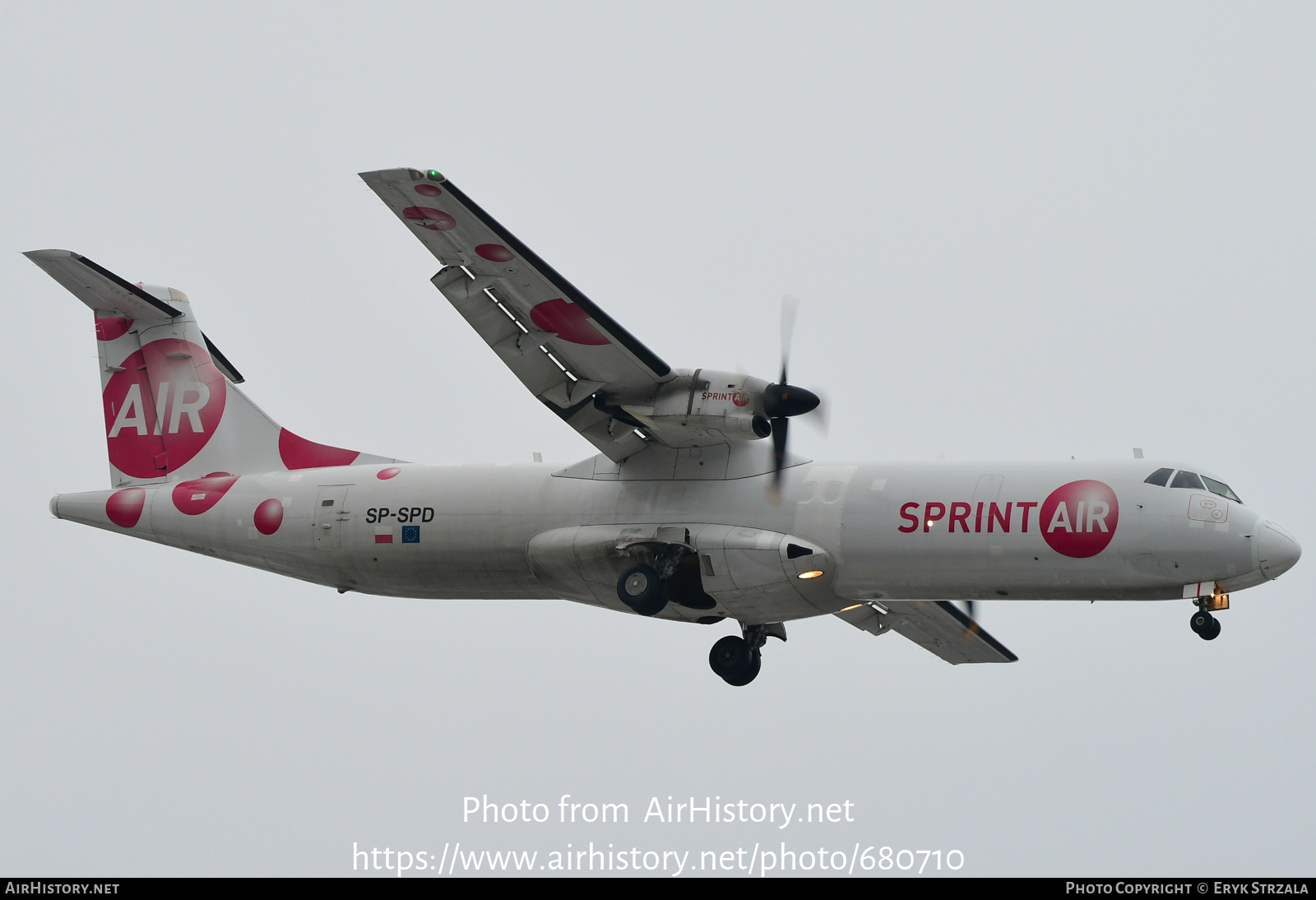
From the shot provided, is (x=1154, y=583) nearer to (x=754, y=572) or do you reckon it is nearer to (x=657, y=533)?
(x=754, y=572)

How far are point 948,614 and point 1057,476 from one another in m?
4.40

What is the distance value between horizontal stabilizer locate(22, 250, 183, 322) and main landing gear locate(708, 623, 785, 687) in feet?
27.7

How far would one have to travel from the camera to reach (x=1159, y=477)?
1597cm

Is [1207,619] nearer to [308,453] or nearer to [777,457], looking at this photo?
[777,457]

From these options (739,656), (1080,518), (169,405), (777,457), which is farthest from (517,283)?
(169,405)

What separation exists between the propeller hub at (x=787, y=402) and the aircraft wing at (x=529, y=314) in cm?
111

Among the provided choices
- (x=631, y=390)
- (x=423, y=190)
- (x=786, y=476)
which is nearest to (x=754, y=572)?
(x=786, y=476)

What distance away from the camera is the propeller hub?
637 inches

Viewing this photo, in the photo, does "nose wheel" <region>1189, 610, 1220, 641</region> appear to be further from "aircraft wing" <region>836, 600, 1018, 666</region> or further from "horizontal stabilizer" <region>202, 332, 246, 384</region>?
"horizontal stabilizer" <region>202, 332, 246, 384</region>

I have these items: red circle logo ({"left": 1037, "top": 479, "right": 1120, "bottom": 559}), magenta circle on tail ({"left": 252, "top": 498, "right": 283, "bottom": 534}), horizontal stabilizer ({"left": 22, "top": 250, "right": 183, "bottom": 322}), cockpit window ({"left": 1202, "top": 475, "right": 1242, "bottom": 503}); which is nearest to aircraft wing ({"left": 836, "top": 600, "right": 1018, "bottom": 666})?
red circle logo ({"left": 1037, "top": 479, "right": 1120, "bottom": 559})

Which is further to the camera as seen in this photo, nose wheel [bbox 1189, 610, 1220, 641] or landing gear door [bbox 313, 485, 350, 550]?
landing gear door [bbox 313, 485, 350, 550]

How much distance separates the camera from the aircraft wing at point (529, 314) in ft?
51.0

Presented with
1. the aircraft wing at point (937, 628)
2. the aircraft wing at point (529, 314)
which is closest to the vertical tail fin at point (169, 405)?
the aircraft wing at point (529, 314)

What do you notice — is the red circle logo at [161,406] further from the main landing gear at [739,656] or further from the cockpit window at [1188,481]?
the cockpit window at [1188,481]
